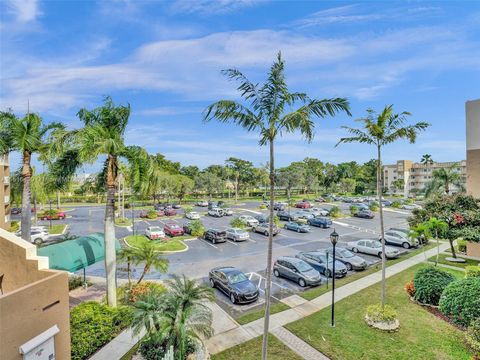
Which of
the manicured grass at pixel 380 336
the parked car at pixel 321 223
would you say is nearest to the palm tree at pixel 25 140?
the manicured grass at pixel 380 336

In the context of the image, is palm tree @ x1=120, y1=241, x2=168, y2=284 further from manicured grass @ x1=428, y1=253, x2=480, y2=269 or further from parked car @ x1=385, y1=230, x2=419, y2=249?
parked car @ x1=385, y1=230, x2=419, y2=249

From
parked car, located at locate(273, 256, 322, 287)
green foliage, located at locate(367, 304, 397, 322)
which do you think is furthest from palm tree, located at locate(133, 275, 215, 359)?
parked car, located at locate(273, 256, 322, 287)

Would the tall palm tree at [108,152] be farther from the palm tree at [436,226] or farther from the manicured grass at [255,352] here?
the palm tree at [436,226]

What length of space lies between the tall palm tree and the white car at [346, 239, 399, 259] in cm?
1887

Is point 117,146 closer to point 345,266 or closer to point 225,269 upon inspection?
point 225,269

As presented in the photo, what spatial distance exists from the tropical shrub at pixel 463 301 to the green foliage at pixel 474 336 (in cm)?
47

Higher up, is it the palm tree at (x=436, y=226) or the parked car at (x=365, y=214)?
the palm tree at (x=436, y=226)

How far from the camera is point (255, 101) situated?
9.05 metres

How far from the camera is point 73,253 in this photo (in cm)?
1330

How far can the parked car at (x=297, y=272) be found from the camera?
16359 mm

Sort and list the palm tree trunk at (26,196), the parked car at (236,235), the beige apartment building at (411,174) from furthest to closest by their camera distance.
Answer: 1. the beige apartment building at (411,174)
2. the parked car at (236,235)
3. the palm tree trunk at (26,196)

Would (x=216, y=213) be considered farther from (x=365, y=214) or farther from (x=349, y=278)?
(x=349, y=278)

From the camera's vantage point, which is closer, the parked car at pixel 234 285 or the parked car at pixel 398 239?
the parked car at pixel 234 285

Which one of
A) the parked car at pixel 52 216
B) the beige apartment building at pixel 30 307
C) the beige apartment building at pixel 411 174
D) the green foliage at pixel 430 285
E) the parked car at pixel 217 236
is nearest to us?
the beige apartment building at pixel 30 307
